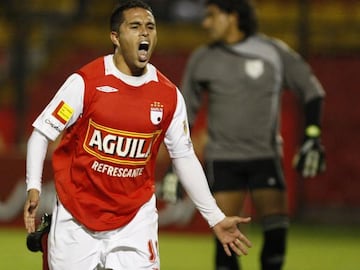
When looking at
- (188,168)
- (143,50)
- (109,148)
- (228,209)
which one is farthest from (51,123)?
(228,209)

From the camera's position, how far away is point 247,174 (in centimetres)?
823

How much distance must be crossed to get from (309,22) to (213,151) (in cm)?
775

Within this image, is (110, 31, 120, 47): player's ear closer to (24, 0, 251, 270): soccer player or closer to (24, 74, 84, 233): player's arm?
(24, 0, 251, 270): soccer player

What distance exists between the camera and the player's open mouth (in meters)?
5.88

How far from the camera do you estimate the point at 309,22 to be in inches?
618

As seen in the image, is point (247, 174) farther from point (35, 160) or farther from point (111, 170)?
point (35, 160)

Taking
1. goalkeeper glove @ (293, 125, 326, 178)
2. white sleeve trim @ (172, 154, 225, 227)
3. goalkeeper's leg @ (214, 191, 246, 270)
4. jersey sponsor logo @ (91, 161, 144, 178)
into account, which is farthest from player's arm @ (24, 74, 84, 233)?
goalkeeper glove @ (293, 125, 326, 178)

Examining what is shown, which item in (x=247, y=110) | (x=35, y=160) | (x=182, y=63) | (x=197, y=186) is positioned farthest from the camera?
(x=182, y=63)

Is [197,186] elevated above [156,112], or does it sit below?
below

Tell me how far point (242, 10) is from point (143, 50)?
242 centimetres

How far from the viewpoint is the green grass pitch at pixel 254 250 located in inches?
426

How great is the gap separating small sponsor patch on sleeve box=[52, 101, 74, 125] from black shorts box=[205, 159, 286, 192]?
2431 mm

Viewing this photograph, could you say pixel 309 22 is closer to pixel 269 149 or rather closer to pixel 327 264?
pixel 327 264

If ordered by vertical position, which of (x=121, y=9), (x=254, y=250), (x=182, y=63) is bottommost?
(x=254, y=250)
